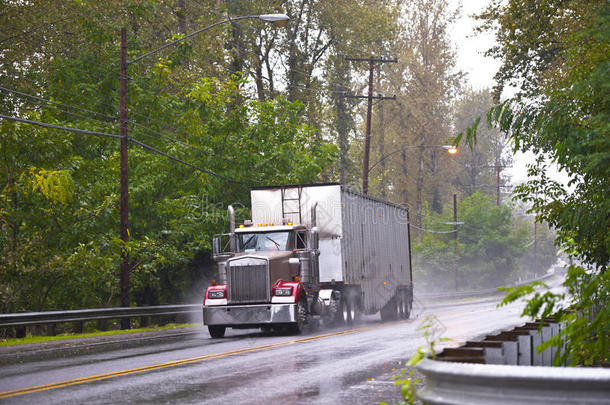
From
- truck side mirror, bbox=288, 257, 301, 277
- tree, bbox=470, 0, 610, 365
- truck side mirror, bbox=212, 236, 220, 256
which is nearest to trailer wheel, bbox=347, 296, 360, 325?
truck side mirror, bbox=288, 257, 301, 277

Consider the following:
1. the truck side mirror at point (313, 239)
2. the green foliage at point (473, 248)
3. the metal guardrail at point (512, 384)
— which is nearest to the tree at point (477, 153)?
the green foliage at point (473, 248)

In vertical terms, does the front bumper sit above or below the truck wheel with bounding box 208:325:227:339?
above

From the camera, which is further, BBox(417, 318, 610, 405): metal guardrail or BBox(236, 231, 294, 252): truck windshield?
BBox(236, 231, 294, 252): truck windshield

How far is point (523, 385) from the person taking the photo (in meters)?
3.88

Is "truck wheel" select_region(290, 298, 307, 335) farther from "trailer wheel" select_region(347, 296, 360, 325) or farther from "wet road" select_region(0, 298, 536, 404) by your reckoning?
"trailer wheel" select_region(347, 296, 360, 325)

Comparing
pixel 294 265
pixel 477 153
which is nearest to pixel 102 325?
pixel 294 265

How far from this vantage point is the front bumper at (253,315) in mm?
20656

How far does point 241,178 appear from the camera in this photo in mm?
33312

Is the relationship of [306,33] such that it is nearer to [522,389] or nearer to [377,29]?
[377,29]

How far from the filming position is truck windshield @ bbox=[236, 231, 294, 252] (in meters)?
22.1

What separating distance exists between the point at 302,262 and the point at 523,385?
1826 cm

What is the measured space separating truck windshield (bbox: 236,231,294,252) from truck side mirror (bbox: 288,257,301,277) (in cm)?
47

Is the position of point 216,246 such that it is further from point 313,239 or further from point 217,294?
point 313,239

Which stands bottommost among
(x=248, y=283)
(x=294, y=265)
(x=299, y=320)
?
(x=299, y=320)
